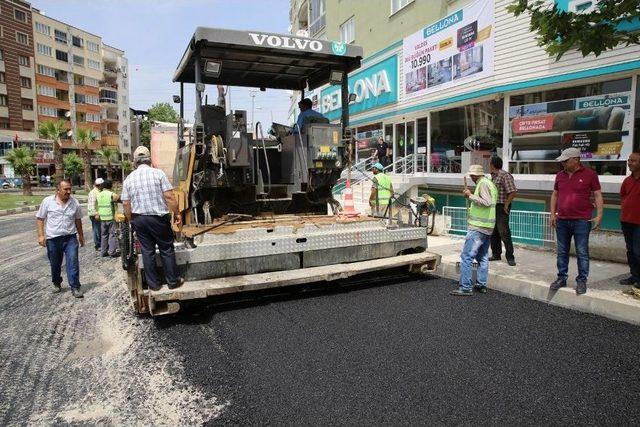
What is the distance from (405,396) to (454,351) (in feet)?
3.07

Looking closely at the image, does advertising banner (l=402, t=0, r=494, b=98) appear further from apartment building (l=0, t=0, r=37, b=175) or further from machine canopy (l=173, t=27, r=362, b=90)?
apartment building (l=0, t=0, r=37, b=175)

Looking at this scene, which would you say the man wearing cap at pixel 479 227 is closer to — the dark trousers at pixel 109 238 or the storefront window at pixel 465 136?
the dark trousers at pixel 109 238

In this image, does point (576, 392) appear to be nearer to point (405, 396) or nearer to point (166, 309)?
point (405, 396)

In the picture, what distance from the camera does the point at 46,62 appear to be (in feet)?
175

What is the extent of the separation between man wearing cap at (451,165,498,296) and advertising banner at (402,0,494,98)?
720 centimetres

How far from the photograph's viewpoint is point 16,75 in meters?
49.1

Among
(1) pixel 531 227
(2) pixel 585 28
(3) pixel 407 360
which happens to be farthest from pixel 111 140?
(3) pixel 407 360

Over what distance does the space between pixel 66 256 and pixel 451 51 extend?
11.1 metres

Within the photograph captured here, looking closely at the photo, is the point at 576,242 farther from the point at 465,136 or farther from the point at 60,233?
the point at 465,136

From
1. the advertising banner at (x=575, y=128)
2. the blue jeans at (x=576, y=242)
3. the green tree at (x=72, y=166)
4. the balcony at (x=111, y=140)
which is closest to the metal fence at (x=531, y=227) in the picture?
the advertising banner at (x=575, y=128)

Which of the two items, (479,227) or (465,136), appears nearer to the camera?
(479,227)

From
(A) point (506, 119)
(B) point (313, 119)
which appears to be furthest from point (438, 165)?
(B) point (313, 119)

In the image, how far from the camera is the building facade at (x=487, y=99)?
30.0 feet

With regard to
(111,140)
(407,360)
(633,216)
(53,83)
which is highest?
(53,83)
